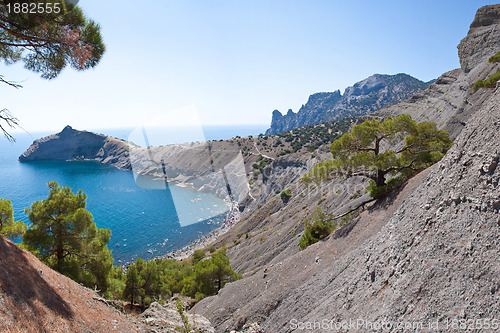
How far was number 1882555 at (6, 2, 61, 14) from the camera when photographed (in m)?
7.81

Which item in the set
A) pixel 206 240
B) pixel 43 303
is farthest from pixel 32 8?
pixel 206 240

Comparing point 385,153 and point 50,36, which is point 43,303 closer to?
point 50,36

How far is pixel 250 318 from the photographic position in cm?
1178

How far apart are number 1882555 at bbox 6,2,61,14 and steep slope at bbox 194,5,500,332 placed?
14174 millimetres

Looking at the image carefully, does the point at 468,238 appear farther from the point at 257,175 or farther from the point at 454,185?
the point at 257,175

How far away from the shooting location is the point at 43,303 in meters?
7.18

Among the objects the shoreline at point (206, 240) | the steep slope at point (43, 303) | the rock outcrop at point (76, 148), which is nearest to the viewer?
the steep slope at point (43, 303)

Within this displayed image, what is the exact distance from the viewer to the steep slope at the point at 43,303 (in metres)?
6.09

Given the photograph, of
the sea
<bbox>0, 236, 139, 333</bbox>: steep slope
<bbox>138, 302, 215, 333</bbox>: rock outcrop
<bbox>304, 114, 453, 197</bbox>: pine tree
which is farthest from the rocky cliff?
<bbox>0, 236, 139, 333</bbox>: steep slope

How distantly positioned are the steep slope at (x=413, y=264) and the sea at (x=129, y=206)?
43.6 metres

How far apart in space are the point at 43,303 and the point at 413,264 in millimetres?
11018

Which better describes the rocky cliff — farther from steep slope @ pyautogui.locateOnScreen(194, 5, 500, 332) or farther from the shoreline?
steep slope @ pyautogui.locateOnScreen(194, 5, 500, 332)

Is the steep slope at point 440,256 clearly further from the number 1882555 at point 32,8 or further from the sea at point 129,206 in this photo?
the sea at point 129,206

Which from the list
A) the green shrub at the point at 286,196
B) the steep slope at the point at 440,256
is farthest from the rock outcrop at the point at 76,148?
the steep slope at the point at 440,256
